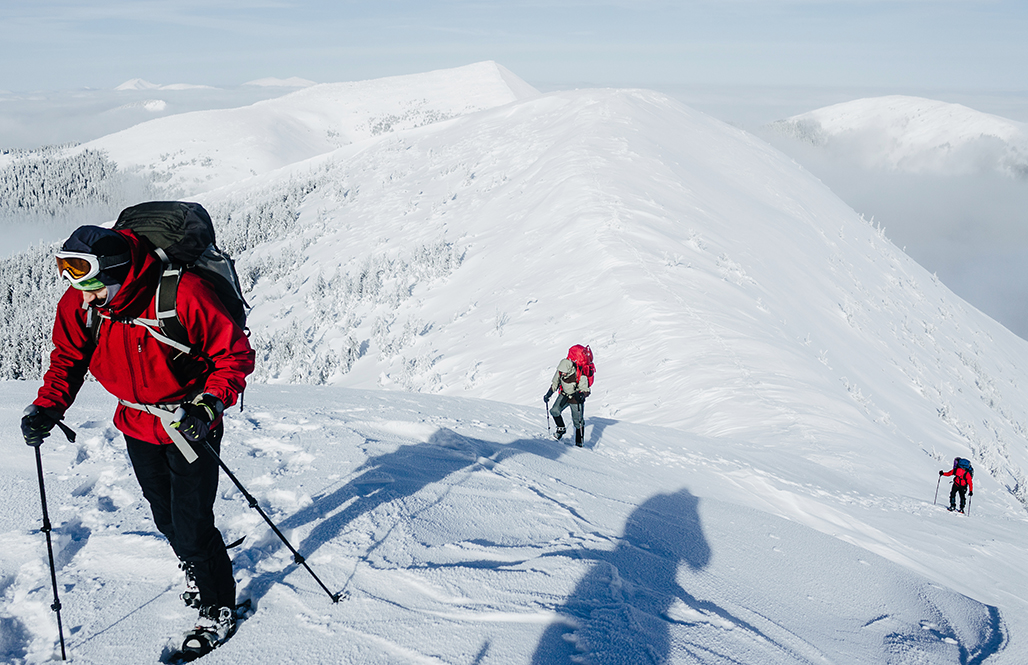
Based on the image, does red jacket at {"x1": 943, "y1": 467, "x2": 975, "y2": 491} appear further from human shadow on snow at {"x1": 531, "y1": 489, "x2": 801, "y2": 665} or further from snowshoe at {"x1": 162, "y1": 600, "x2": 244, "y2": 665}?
snowshoe at {"x1": 162, "y1": 600, "x2": 244, "y2": 665}

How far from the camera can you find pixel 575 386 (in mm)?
8883

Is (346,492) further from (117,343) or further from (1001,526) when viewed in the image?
(1001,526)

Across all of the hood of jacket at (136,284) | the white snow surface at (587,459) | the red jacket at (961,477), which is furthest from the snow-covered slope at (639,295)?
the hood of jacket at (136,284)

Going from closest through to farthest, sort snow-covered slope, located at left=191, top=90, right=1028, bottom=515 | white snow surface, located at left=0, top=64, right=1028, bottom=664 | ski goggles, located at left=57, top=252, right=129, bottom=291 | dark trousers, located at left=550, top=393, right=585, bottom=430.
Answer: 1. ski goggles, located at left=57, top=252, right=129, bottom=291
2. white snow surface, located at left=0, top=64, right=1028, bottom=664
3. dark trousers, located at left=550, top=393, right=585, bottom=430
4. snow-covered slope, located at left=191, top=90, right=1028, bottom=515

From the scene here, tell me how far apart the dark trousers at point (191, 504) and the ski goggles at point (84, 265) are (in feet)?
2.79

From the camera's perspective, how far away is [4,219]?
139875 mm

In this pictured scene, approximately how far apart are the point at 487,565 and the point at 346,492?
1.49 m

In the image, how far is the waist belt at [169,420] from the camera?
9.35ft

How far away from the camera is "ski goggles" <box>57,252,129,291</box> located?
99.3 inches

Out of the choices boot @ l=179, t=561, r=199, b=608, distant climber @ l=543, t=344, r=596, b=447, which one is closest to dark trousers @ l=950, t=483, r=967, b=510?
distant climber @ l=543, t=344, r=596, b=447

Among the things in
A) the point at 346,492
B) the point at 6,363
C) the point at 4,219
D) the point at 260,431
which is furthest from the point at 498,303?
the point at 4,219

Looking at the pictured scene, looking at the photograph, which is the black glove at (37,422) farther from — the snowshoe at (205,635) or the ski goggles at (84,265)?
the snowshoe at (205,635)

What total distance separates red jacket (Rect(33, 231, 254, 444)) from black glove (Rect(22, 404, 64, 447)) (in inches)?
1.4

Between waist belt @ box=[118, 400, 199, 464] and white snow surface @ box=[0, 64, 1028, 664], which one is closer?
waist belt @ box=[118, 400, 199, 464]
